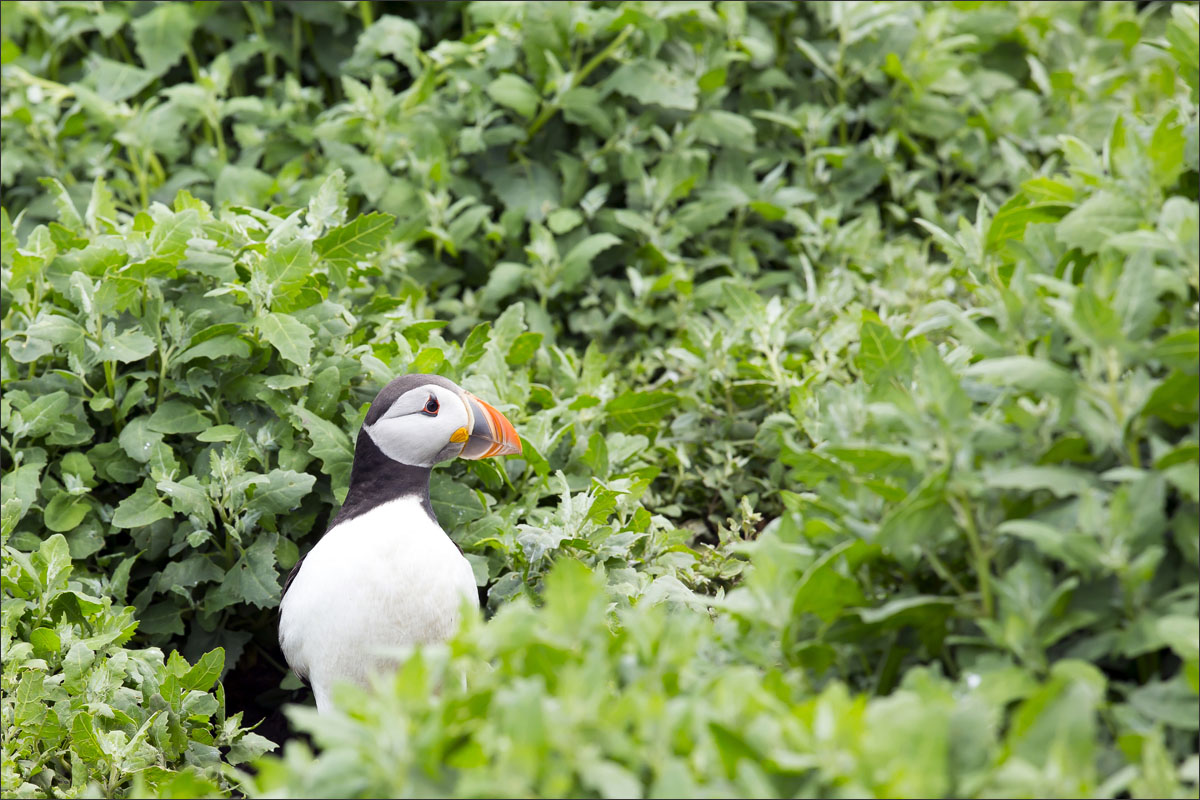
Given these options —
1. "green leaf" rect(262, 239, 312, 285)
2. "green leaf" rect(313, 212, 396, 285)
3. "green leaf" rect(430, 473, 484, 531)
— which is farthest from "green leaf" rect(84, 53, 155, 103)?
"green leaf" rect(430, 473, 484, 531)

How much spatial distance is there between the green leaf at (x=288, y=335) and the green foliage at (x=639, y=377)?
0.02 m

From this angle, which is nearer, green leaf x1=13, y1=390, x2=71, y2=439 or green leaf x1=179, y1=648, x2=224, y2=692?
green leaf x1=179, y1=648, x2=224, y2=692

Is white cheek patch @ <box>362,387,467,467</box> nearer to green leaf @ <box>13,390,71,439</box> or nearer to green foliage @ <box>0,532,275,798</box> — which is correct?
green foliage @ <box>0,532,275,798</box>

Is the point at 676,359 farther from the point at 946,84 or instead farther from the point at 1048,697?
the point at 1048,697

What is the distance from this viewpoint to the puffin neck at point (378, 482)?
356 cm

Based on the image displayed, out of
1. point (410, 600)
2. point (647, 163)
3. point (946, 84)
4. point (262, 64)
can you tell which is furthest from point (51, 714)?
point (946, 84)

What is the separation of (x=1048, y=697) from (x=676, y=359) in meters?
3.31

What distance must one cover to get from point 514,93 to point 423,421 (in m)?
2.56

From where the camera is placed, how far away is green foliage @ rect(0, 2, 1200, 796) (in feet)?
6.97

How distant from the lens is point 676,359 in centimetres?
524

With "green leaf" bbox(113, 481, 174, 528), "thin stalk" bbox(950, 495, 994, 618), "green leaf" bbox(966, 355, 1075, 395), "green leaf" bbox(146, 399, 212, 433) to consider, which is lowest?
"green leaf" bbox(113, 481, 174, 528)

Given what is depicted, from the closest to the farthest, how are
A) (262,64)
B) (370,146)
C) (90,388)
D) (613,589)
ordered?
(613,589)
(90,388)
(370,146)
(262,64)

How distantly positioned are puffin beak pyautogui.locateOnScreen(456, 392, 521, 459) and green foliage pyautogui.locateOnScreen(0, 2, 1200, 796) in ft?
0.98

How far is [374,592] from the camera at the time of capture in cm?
337
